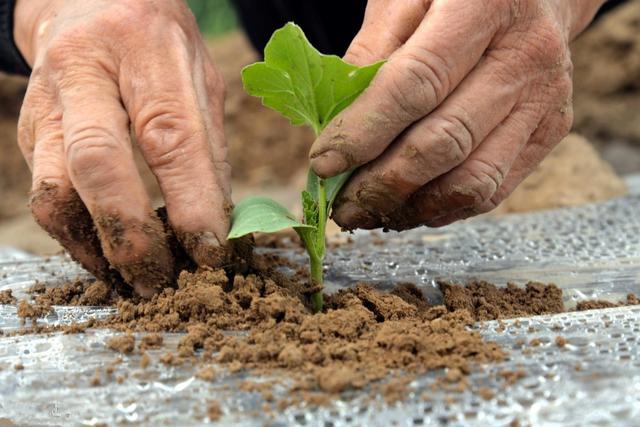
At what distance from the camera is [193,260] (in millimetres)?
1338

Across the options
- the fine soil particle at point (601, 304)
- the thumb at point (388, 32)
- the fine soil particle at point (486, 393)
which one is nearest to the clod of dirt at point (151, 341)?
the fine soil particle at point (486, 393)

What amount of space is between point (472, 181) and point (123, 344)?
2.32 ft

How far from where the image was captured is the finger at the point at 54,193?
132 centimetres

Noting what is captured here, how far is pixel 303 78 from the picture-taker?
4.11 ft

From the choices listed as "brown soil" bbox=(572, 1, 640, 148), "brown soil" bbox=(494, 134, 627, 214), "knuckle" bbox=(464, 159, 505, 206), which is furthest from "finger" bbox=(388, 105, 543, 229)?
"brown soil" bbox=(572, 1, 640, 148)

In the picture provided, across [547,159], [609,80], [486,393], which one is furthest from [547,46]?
[609,80]

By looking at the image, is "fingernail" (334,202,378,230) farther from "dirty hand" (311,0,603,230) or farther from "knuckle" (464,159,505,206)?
"knuckle" (464,159,505,206)

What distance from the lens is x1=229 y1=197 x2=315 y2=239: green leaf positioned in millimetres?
1191

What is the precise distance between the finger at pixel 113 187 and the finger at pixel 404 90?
323 mm

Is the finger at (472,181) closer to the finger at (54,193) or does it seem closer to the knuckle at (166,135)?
the knuckle at (166,135)

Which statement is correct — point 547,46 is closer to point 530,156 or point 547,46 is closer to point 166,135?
point 530,156

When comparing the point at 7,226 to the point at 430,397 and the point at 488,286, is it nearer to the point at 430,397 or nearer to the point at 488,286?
the point at 488,286

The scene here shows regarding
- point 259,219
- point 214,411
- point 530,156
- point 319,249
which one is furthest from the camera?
point 530,156

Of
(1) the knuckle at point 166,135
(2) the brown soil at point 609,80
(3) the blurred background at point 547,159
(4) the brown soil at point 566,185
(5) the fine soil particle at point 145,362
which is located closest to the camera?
(5) the fine soil particle at point 145,362
